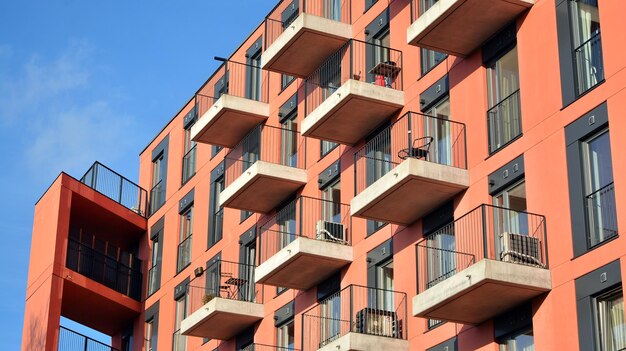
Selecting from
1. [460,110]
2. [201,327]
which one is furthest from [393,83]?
[201,327]

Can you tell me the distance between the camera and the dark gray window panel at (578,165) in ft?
92.6

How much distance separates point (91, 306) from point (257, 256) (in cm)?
1162

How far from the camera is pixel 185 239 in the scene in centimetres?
4841

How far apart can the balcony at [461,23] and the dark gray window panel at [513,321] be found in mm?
6885

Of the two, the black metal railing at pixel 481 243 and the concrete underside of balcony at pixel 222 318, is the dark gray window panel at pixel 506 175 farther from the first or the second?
the concrete underside of balcony at pixel 222 318

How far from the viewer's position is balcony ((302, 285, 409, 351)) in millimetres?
32812

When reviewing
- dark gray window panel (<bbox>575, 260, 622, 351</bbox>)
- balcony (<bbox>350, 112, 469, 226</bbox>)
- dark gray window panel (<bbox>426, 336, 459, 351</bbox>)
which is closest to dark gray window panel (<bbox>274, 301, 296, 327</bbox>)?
balcony (<bbox>350, 112, 469, 226</bbox>)

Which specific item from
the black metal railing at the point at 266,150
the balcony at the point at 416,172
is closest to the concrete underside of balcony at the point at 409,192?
the balcony at the point at 416,172

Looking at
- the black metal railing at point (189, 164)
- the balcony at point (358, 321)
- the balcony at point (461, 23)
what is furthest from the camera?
the black metal railing at point (189, 164)

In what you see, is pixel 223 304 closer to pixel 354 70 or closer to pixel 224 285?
pixel 224 285

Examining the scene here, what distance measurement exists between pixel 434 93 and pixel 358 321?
6013mm

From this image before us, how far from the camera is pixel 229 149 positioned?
1811 inches

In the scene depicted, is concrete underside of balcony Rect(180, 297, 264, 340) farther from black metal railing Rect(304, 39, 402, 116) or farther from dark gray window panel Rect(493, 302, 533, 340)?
dark gray window panel Rect(493, 302, 533, 340)

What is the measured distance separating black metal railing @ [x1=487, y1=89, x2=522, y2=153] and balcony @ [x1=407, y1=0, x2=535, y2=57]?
1.84 meters
